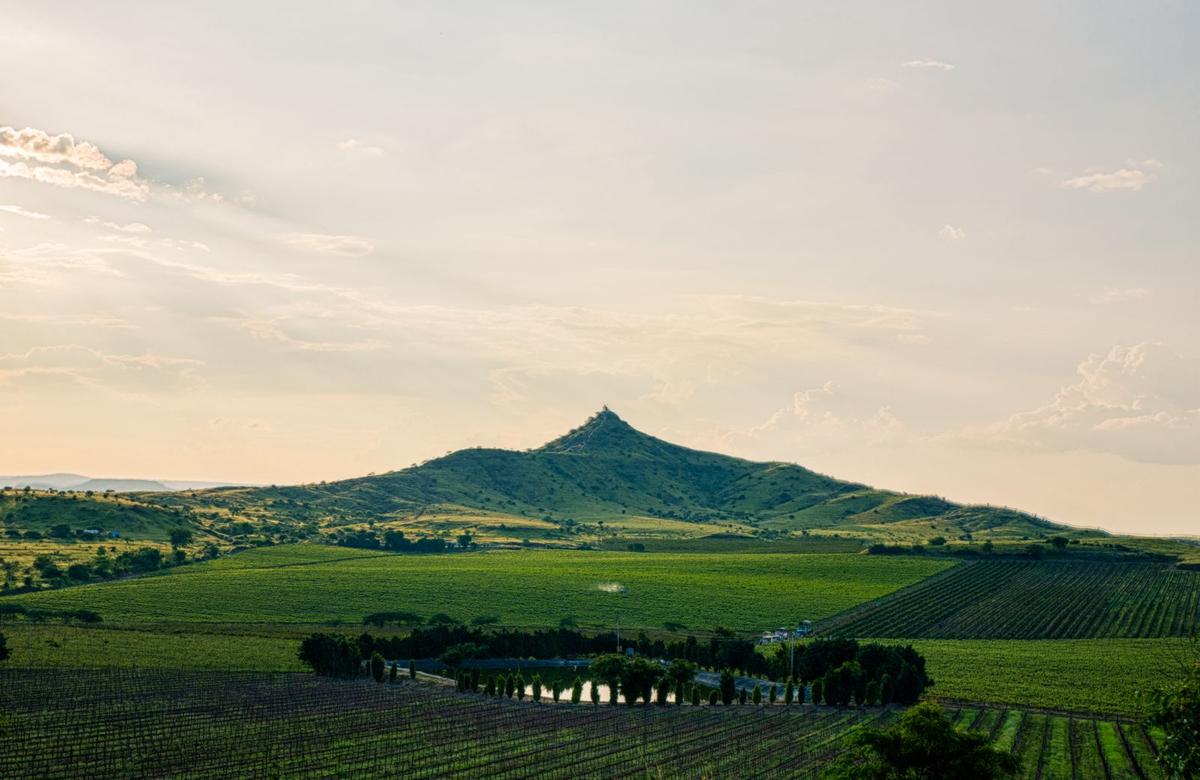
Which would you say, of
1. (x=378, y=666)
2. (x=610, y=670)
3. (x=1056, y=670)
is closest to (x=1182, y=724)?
(x=610, y=670)

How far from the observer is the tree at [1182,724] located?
58.3 meters

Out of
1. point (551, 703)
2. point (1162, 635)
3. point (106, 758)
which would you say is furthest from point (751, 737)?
point (1162, 635)

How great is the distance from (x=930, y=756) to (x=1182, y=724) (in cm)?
1769

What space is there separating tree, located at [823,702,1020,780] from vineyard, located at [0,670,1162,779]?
2259cm

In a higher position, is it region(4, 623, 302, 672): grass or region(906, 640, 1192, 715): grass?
region(906, 640, 1192, 715): grass

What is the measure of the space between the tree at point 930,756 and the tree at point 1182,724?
40.3 feet

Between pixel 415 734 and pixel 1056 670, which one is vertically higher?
pixel 1056 670

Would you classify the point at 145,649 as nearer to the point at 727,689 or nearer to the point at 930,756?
the point at 727,689

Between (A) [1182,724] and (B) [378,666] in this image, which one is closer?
(A) [1182,724]

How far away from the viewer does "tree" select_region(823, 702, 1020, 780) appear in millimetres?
52156

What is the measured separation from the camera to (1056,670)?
135 meters

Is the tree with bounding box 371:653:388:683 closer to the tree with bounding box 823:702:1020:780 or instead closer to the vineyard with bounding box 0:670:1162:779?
the vineyard with bounding box 0:670:1162:779

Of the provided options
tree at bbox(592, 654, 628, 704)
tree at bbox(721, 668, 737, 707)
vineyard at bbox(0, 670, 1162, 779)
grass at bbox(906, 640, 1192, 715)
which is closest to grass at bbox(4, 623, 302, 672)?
vineyard at bbox(0, 670, 1162, 779)

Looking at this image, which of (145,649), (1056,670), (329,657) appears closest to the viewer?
(329,657)
